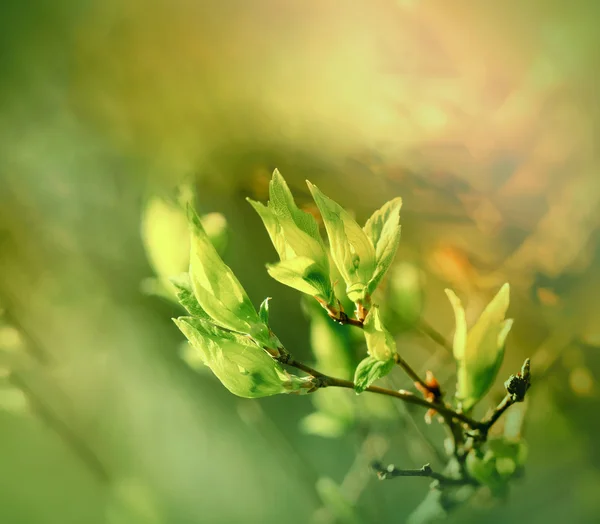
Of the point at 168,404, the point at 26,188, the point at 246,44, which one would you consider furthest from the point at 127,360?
the point at 246,44

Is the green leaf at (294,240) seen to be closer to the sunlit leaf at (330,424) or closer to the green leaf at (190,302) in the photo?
the green leaf at (190,302)

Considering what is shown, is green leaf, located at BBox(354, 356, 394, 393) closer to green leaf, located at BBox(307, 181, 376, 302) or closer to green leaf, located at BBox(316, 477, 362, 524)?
green leaf, located at BBox(307, 181, 376, 302)

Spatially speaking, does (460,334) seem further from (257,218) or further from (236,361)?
(257,218)

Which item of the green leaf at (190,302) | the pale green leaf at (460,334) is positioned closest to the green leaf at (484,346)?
the pale green leaf at (460,334)

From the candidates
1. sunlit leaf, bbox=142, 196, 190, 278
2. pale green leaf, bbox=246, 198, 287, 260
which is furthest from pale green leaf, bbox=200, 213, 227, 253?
pale green leaf, bbox=246, 198, 287, 260

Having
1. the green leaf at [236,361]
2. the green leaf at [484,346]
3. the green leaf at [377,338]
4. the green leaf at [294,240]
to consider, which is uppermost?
the green leaf at [294,240]

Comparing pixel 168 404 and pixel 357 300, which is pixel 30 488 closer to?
pixel 168 404
